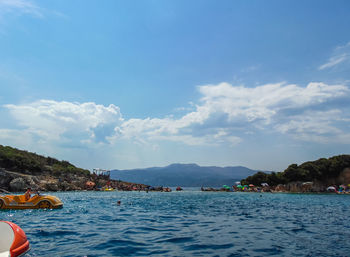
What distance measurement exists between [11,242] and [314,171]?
11126 cm

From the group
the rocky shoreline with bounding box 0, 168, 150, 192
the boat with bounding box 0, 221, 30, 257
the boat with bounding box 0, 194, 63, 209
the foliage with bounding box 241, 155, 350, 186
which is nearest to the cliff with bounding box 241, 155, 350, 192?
the foliage with bounding box 241, 155, 350, 186

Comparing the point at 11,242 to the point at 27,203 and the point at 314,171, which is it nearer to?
→ the point at 27,203

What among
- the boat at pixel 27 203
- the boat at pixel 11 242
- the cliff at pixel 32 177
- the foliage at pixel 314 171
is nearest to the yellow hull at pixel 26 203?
the boat at pixel 27 203

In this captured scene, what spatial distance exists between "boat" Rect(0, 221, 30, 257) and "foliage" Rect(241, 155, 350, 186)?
348 ft

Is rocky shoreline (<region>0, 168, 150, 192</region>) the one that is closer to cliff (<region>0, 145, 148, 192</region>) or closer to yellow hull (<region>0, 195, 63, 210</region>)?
cliff (<region>0, 145, 148, 192</region>)

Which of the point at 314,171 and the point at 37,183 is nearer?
the point at 37,183

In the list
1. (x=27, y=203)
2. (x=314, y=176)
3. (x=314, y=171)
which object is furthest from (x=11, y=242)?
(x=314, y=176)

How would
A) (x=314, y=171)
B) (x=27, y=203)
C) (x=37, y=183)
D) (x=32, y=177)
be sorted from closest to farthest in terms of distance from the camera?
(x=27, y=203) → (x=37, y=183) → (x=32, y=177) → (x=314, y=171)

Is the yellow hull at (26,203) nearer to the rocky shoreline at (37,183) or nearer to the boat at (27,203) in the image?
the boat at (27,203)

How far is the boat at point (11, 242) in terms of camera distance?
816cm

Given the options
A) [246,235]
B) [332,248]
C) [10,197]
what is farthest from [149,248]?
[10,197]

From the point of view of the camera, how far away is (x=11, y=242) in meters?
8.50

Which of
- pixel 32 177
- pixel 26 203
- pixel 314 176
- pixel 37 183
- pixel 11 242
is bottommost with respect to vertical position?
pixel 37 183

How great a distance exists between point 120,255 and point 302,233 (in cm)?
1085
